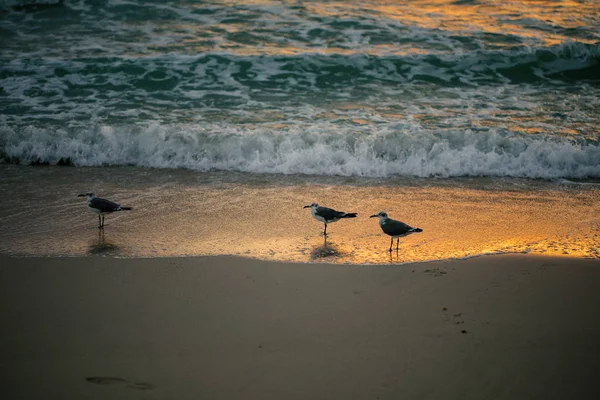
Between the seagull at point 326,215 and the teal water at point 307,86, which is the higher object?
the teal water at point 307,86

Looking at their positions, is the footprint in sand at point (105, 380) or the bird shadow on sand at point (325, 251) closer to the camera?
the footprint in sand at point (105, 380)

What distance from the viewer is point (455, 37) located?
14.9m

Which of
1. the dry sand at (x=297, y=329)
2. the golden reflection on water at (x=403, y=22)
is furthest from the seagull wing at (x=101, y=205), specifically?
the golden reflection on water at (x=403, y=22)

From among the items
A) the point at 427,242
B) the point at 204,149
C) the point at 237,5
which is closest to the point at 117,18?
the point at 237,5

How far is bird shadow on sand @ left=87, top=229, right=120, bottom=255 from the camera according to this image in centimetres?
595

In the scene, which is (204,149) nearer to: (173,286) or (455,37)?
(173,286)

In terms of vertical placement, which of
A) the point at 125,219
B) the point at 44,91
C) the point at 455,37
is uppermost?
the point at 455,37

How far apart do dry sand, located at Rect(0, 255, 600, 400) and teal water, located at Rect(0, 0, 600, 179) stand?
4.14 metres

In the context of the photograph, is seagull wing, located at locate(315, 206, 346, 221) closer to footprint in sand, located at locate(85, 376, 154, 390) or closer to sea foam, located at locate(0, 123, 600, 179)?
sea foam, located at locate(0, 123, 600, 179)

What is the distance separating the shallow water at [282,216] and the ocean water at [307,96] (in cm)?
7

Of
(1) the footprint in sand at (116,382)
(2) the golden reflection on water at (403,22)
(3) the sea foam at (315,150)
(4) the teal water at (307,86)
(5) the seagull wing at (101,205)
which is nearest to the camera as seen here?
(1) the footprint in sand at (116,382)

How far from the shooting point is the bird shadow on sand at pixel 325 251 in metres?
5.86

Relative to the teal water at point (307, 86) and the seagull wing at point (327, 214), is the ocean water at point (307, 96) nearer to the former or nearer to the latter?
the teal water at point (307, 86)

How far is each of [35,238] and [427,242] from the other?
4.08m
